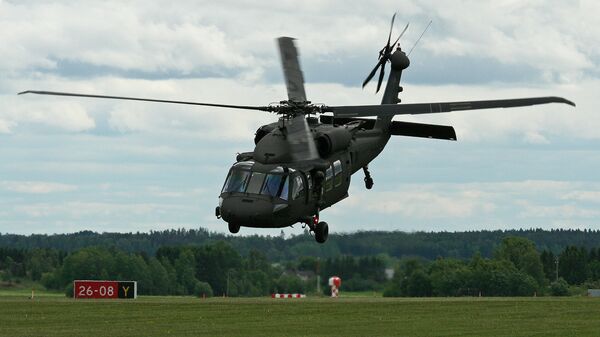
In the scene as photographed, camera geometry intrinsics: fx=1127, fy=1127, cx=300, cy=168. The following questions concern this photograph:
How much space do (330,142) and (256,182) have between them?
17.2 feet

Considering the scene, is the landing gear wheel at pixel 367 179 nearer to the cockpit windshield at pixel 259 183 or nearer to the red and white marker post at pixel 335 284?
the cockpit windshield at pixel 259 183

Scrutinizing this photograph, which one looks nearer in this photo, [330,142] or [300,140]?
[300,140]

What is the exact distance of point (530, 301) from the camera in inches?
3553

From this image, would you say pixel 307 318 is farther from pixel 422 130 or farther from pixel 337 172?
pixel 337 172

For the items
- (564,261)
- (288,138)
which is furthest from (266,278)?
(288,138)

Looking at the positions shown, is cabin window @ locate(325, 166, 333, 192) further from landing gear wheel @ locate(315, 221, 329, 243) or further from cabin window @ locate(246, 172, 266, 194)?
cabin window @ locate(246, 172, 266, 194)

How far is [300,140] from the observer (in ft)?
166

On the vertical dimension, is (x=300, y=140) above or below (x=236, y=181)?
→ above

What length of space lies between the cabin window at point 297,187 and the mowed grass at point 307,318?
39.4 feet

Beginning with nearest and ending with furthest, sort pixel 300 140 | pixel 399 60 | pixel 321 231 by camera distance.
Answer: pixel 300 140 → pixel 321 231 → pixel 399 60

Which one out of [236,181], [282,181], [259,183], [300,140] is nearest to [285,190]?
[282,181]

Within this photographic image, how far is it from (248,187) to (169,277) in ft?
421

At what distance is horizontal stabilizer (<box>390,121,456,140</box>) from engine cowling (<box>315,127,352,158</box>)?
7612mm

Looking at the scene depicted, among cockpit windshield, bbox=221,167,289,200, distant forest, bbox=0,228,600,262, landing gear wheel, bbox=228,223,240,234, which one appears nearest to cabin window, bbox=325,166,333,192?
cockpit windshield, bbox=221,167,289,200
